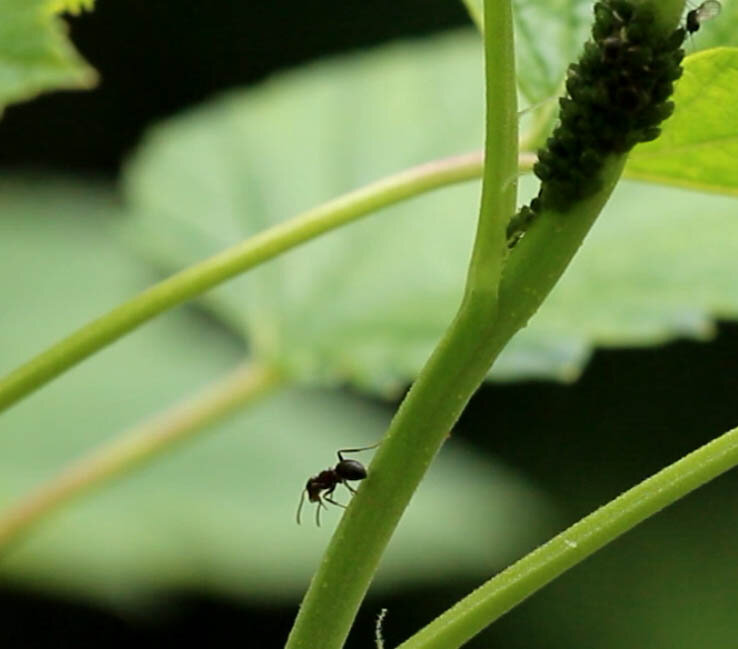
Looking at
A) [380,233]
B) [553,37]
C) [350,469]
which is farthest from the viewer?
[380,233]

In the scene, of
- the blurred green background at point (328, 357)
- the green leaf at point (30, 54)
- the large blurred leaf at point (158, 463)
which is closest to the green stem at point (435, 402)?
the blurred green background at point (328, 357)

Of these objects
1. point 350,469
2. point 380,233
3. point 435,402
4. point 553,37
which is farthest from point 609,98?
point 380,233

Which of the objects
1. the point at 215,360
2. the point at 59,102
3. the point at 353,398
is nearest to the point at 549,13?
the point at 215,360

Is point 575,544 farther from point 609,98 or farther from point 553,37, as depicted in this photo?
point 553,37

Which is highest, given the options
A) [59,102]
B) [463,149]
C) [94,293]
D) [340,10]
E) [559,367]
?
[340,10]

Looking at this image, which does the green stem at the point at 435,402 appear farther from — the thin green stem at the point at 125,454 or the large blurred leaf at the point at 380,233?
the thin green stem at the point at 125,454

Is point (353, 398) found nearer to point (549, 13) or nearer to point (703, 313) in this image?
point (703, 313)
